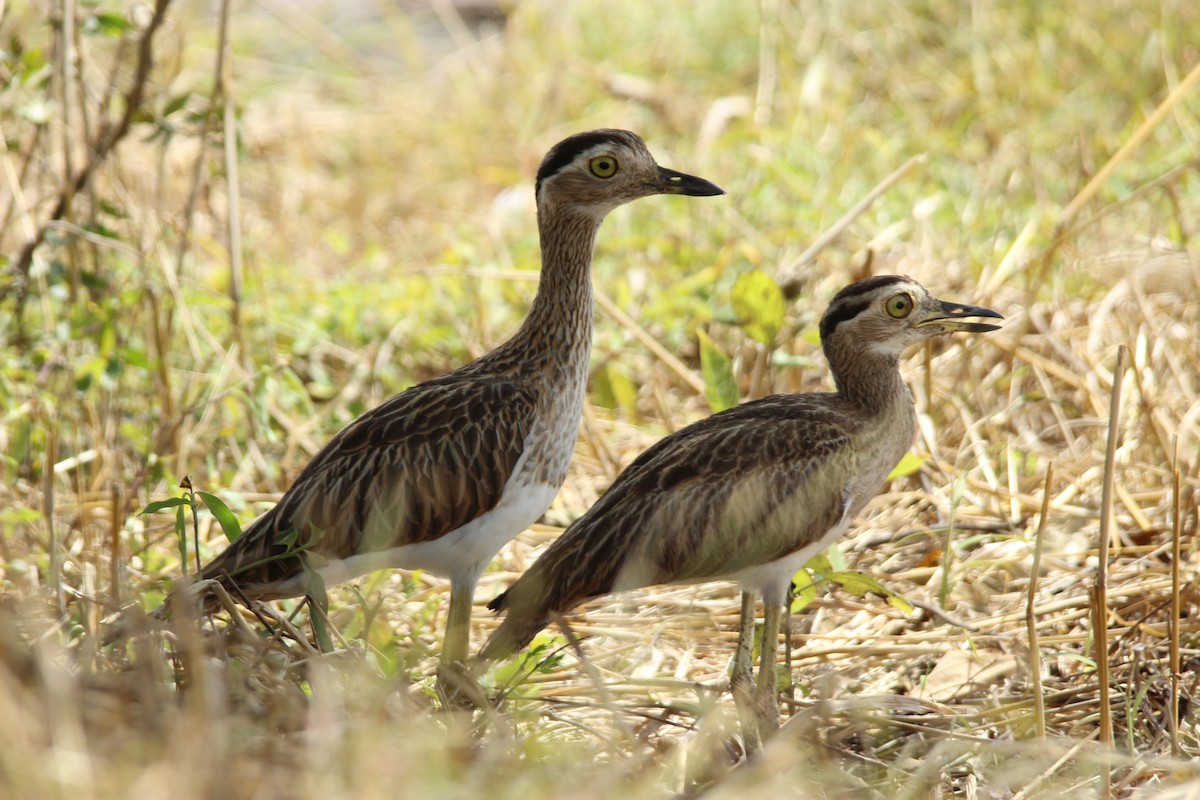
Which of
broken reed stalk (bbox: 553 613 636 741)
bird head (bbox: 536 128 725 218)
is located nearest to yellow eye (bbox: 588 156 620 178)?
bird head (bbox: 536 128 725 218)

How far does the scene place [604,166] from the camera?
4477mm

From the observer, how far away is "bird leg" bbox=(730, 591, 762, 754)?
3.82m

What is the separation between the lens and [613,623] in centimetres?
473

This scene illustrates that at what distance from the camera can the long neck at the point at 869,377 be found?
439 cm

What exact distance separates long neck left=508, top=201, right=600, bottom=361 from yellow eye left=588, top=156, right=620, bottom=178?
153mm

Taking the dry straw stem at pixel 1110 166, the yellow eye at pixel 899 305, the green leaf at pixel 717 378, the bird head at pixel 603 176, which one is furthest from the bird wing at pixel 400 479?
the dry straw stem at pixel 1110 166

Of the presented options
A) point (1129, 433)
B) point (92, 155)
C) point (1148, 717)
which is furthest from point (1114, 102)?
point (92, 155)

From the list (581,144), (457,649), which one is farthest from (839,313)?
(457,649)

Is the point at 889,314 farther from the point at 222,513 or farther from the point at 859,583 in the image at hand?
the point at 222,513

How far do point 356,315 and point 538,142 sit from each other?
136 inches

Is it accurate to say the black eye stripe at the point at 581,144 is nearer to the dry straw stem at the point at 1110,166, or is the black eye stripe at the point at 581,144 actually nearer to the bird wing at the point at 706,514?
the bird wing at the point at 706,514

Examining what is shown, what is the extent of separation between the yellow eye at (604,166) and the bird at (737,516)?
0.89m

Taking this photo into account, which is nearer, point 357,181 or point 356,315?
point 356,315

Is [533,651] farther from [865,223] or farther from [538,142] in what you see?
[538,142]
